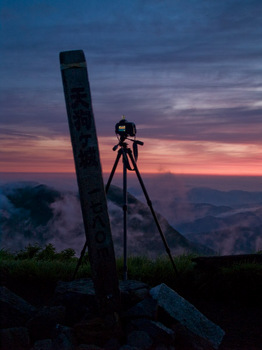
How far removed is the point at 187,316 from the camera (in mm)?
5824

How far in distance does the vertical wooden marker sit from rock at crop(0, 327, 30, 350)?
118 centimetres

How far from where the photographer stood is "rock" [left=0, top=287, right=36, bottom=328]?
579 centimetres

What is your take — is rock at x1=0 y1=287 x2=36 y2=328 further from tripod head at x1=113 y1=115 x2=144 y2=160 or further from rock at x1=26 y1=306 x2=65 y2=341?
tripod head at x1=113 y1=115 x2=144 y2=160

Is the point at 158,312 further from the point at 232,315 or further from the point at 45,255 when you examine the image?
the point at 45,255

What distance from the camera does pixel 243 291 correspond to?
307 inches

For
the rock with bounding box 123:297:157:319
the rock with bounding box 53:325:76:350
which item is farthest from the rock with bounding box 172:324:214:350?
the rock with bounding box 53:325:76:350

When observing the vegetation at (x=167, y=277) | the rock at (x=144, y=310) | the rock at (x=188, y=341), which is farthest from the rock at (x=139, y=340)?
the vegetation at (x=167, y=277)

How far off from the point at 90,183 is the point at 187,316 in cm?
260

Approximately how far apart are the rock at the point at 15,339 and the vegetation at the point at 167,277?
8.56 feet

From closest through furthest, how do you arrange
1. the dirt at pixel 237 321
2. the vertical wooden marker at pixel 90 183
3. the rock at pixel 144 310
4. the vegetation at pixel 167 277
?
1. the rock at pixel 144 310
2. the vertical wooden marker at pixel 90 183
3. the dirt at pixel 237 321
4. the vegetation at pixel 167 277

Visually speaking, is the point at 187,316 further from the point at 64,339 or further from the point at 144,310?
the point at 64,339

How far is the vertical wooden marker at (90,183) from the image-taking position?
559cm

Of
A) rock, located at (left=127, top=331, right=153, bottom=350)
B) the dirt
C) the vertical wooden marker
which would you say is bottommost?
the dirt

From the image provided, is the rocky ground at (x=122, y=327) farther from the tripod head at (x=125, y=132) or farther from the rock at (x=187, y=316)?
the tripod head at (x=125, y=132)
